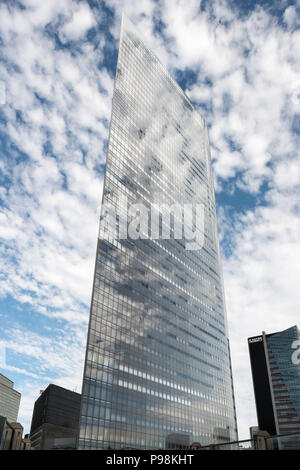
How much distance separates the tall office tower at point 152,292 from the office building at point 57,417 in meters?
89.2

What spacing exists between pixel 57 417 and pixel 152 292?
392 feet

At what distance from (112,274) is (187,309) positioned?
4013 centimetres

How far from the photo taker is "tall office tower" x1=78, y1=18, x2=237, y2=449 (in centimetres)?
7756

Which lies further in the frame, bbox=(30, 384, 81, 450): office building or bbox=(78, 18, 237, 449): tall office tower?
bbox=(30, 384, 81, 450): office building

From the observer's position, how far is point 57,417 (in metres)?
177

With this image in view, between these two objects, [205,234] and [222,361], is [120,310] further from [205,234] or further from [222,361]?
[205,234]

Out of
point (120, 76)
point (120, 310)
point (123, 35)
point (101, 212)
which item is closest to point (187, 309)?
point (120, 310)

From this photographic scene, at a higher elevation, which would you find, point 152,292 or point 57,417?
point 152,292

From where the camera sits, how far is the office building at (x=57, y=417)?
6560 inches

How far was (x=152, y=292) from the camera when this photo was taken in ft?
330

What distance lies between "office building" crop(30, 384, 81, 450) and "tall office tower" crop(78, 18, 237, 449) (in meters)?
89.2

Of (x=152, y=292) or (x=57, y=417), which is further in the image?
(x=57, y=417)

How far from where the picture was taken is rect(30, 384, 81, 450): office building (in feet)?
547
